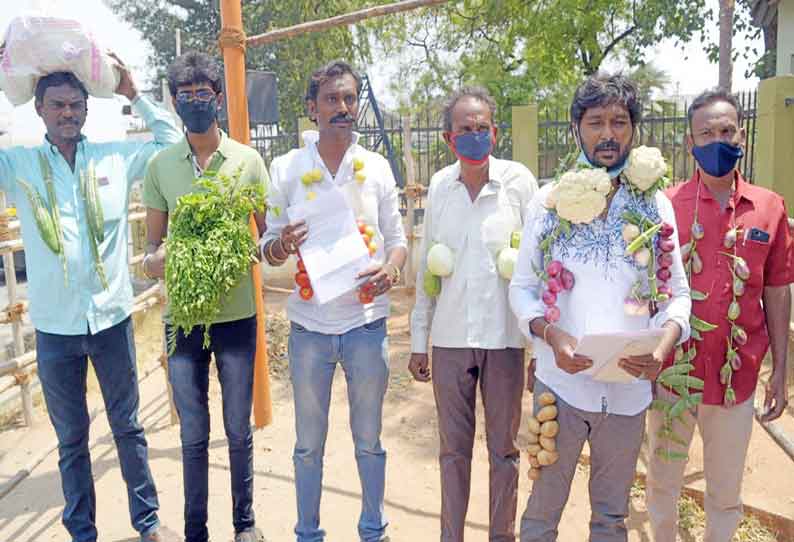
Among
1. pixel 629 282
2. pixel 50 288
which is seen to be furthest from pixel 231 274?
pixel 629 282

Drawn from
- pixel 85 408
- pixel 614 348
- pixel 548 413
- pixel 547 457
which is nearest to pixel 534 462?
pixel 547 457

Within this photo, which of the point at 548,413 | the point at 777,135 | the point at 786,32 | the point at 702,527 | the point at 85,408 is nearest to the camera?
the point at 548,413

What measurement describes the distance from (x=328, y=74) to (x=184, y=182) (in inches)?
31.9

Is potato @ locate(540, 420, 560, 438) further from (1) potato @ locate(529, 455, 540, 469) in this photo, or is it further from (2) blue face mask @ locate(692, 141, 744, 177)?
(2) blue face mask @ locate(692, 141, 744, 177)

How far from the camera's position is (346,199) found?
299 centimetres

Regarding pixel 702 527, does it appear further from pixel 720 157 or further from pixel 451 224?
pixel 451 224

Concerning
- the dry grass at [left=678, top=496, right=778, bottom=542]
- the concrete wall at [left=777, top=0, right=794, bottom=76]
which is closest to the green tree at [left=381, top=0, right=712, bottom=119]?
the concrete wall at [left=777, top=0, right=794, bottom=76]

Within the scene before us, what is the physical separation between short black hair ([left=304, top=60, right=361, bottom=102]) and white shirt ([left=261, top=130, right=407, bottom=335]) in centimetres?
19

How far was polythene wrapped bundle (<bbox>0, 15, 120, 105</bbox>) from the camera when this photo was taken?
294 cm

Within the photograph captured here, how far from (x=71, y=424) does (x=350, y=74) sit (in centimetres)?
210

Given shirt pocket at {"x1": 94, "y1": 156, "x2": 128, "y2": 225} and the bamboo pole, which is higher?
the bamboo pole

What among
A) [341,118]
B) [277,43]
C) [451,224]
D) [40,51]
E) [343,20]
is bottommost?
[451,224]

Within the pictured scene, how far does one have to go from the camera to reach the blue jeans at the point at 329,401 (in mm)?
2973

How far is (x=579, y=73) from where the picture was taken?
15.2 metres
